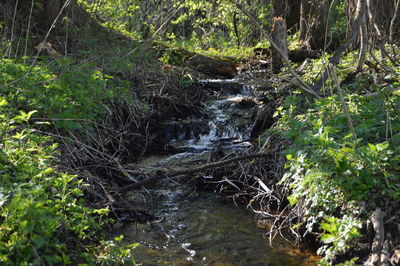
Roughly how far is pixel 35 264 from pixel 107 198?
2067 millimetres

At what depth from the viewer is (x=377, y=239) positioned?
10.7 feet

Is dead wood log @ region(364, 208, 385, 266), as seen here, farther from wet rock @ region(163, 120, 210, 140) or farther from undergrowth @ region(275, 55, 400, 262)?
wet rock @ region(163, 120, 210, 140)

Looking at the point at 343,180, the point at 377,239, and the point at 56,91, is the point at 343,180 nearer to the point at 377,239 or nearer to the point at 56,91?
the point at 377,239

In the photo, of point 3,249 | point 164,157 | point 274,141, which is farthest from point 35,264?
point 164,157

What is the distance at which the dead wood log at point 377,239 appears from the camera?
3.15m

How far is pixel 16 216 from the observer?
277 cm

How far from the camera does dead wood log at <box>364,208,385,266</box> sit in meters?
3.15

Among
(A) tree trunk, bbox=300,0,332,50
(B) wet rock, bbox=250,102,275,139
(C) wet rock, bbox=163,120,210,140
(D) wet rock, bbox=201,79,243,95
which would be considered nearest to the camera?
Result: (B) wet rock, bbox=250,102,275,139

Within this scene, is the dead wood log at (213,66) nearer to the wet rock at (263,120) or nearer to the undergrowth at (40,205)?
the wet rock at (263,120)

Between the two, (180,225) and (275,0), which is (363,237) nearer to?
(180,225)

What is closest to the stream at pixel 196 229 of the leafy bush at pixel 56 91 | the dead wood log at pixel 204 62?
the leafy bush at pixel 56 91

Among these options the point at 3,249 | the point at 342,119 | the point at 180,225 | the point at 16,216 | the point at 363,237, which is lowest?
the point at 180,225

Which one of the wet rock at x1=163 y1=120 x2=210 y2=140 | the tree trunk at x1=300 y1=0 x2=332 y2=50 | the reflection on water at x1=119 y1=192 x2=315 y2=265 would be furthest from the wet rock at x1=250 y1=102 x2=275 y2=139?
the tree trunk at x1=300 y1=0 x2=332 y2=50

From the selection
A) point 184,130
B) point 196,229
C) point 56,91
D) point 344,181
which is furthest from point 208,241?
point 184,130
